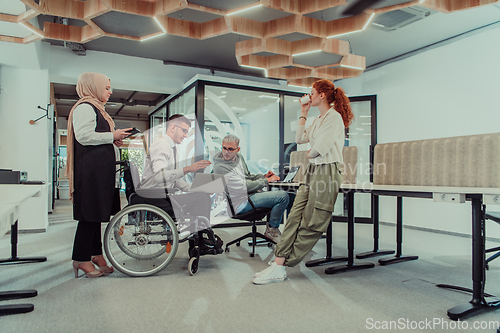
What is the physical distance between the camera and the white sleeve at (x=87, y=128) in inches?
93.1

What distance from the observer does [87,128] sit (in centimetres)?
237

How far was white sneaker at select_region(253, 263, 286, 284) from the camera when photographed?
2.38 meters

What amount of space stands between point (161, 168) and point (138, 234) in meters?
0.54

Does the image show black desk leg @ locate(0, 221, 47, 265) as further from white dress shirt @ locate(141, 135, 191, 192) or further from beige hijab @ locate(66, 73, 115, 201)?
white dress shirt @ locate(141, 135, 191, 192)

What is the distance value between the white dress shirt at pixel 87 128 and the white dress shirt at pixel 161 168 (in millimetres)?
374

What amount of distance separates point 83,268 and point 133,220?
0.50 m

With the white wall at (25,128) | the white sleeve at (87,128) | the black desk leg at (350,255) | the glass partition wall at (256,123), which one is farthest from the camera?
the glass partition wall at (256,123)

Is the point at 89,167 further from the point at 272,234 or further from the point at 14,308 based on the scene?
the point at 272,234

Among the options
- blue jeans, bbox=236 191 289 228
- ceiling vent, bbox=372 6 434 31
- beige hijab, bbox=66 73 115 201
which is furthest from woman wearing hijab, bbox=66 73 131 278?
ceiling vent, bbox=372 6 434 31

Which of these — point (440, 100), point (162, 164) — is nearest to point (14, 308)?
point (162, 164)

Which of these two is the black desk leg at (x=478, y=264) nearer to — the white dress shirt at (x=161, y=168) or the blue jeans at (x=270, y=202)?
the blue jeans at (x=270, y=202)

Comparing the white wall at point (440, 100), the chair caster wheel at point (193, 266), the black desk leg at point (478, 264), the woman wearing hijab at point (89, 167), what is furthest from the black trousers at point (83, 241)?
the white wall at point (440, 100)

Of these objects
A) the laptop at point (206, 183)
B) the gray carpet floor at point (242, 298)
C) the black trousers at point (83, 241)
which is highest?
the laptop at point (206, 183)

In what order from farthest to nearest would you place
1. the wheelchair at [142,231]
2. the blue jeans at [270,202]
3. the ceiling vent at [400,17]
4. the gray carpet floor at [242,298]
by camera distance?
the ceiling vent at [400,17] < the blue jeans at [270,202] < the wheelchair at [142,231] < the gray carpet floor at [242,298]
